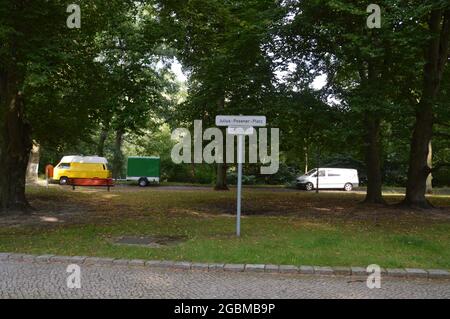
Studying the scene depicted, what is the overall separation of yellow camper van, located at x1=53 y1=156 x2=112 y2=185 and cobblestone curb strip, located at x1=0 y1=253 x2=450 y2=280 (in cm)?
2915

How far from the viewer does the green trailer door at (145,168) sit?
130ft

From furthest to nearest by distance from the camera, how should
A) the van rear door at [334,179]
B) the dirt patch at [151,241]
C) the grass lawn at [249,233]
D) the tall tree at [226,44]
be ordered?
1. the van rear door at [334,179]
2. the tall tree at [226,44]
3. the dirt patch at [151,241]
4. the grass lawn at [249,233]

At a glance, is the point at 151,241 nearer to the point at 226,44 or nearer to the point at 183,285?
the point at 183,285

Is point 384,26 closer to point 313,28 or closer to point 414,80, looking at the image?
point 313,28

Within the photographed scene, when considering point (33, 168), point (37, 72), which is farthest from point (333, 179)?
point (37, 72)

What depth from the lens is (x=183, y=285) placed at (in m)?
7.55

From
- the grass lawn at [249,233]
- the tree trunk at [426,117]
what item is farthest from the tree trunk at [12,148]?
the tree trunk at [426,117]

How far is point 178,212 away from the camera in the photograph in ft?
55.2

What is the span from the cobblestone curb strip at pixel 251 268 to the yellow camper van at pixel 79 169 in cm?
2915

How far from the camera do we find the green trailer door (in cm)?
3969

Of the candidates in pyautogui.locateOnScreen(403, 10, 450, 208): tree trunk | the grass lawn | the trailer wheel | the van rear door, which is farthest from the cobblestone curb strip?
the van rear door

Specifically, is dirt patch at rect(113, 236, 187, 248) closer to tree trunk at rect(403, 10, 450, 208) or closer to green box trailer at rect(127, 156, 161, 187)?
tree trunk at rect(403, 10, 450, 208)

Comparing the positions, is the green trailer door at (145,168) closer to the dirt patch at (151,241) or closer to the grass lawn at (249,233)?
the grass lawn at (249,233)

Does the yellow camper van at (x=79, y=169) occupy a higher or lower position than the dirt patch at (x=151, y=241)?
higher
